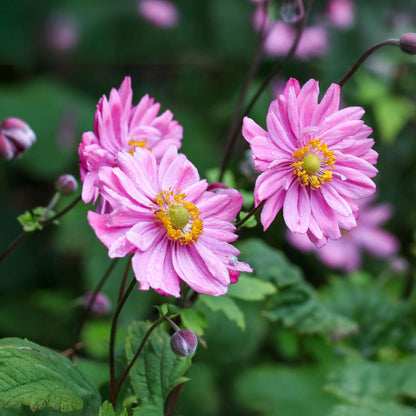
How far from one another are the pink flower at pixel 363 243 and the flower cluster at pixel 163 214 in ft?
5.92

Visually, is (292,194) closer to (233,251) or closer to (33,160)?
(233,251)

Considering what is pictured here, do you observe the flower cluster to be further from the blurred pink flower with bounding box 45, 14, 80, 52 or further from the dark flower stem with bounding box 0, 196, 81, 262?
the blurred pink flower with bounding box 45, 14, 80, 52

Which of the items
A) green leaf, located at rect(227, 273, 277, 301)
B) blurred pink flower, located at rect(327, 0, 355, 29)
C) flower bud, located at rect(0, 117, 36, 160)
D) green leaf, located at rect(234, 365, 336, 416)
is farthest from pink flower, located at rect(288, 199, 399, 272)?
flower bud, located at rect(0, 117, 36, 160)

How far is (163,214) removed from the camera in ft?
3.01

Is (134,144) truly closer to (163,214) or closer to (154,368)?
(163,214)

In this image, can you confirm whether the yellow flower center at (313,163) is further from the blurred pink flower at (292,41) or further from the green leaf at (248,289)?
the blurred pink flower at (292,41)

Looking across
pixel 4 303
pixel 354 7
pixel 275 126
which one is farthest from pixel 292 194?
pixel 354 7

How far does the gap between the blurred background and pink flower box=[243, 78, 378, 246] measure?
2.89 feet

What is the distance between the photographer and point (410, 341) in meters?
1.93

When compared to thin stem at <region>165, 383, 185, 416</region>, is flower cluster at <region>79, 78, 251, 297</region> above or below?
above

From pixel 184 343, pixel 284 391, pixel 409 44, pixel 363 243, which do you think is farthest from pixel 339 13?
pixel 184 343

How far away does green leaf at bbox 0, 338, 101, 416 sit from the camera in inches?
31.8

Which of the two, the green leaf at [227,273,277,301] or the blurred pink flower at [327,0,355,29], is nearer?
the green leaf at [227,273,277,301]

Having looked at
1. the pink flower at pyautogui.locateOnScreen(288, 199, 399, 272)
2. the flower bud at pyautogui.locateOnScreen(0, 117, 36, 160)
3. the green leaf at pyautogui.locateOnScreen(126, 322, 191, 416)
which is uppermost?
the flower bud at pyautogui.locateOnScreen(0, 117, 36, 160)
